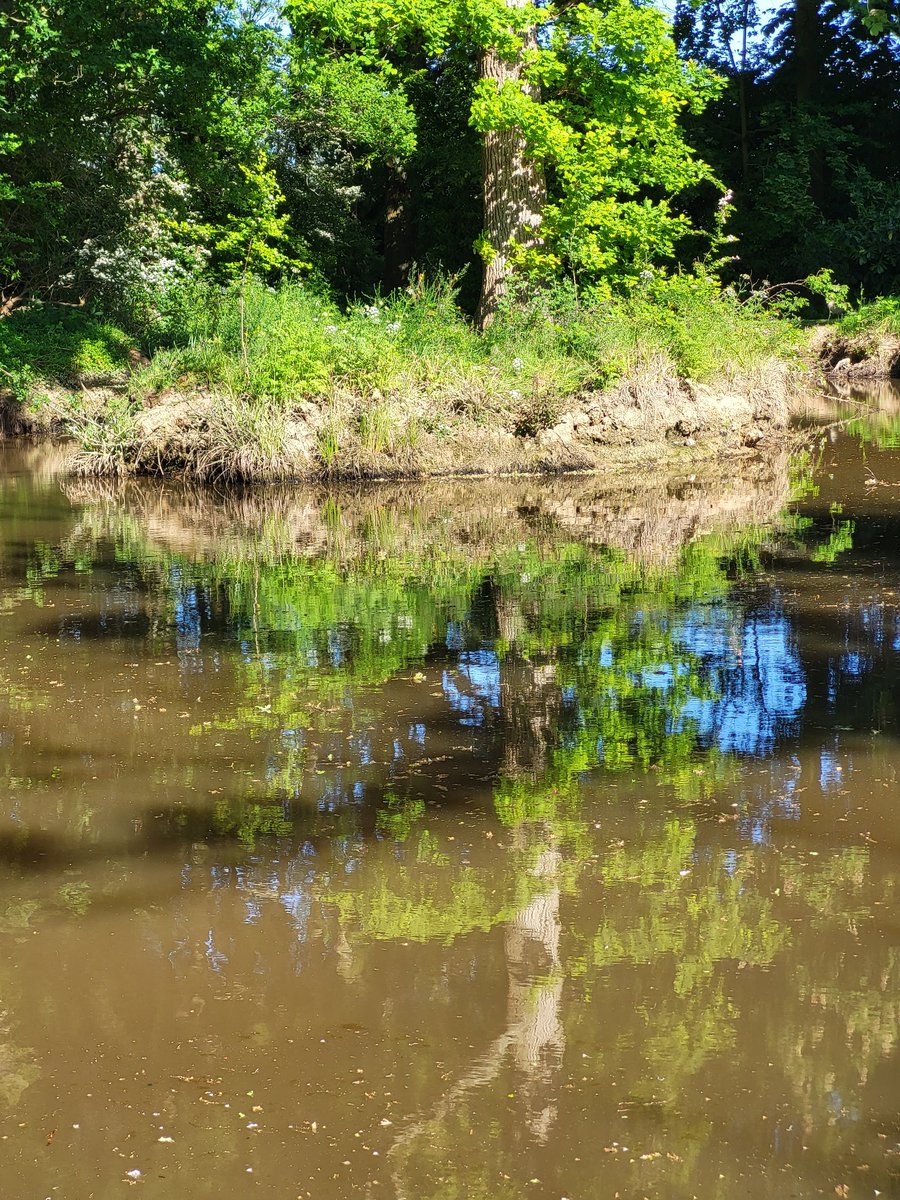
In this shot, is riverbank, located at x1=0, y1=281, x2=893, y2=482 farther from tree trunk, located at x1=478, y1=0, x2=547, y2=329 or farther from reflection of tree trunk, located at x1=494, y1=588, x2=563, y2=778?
reflection of tree trunk, located at x1=494, y1=588, x2=563, y2=778

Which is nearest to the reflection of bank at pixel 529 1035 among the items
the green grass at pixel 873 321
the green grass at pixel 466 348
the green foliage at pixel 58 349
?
the green grass at pixel 466 348

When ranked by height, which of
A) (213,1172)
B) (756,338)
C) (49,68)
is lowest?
(213,1172)

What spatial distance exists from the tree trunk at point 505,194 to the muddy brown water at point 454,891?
13410 millimetres

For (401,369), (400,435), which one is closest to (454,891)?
(400,435)

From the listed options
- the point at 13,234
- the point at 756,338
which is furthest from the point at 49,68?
the point at 756,338

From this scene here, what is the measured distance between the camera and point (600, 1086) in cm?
343

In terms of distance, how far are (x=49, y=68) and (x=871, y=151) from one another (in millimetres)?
25932

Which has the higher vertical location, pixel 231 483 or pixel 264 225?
pixel 264 225

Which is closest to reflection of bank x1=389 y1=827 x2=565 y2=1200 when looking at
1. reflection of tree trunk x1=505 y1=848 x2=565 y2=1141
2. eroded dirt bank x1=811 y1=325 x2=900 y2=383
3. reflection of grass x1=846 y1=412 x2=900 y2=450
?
reflection of tree trunk x1=505 y1=848 x2=565 y2=1141

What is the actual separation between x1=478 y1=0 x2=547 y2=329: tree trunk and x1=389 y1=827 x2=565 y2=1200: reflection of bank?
59.4ft

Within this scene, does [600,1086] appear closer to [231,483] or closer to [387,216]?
[231,483]

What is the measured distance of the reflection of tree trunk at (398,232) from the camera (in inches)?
1321

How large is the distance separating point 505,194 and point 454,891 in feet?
63.1

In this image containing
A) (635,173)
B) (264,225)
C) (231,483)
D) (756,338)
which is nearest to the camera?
(231,483)
